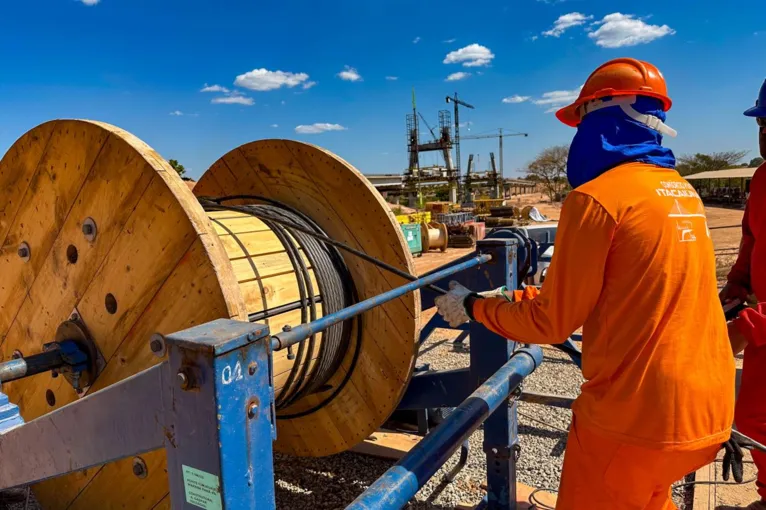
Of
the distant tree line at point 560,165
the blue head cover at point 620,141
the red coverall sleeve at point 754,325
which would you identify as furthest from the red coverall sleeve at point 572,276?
the distant tree line at point 560,165

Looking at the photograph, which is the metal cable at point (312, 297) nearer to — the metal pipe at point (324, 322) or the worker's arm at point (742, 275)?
the metal pipe at point (324, 322)

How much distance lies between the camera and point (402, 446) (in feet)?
13.5

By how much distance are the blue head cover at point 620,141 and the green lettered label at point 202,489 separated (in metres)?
1.65

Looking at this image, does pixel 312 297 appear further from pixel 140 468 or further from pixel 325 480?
pixel 325 480

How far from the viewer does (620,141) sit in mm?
1970

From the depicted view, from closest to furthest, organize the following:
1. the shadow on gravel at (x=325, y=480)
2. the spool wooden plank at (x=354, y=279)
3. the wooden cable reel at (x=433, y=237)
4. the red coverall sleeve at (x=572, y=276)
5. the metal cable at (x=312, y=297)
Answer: the red coverall sleeve at (x=572, y=276), the metal cable at (x=312, y=297), the spool wooden plank at (x=354, y=279), the shadow on gravel at (x=325, y=480), the wooden cable reel at (x=433, y=237)

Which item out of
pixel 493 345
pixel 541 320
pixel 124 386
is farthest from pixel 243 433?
pixel 493 345

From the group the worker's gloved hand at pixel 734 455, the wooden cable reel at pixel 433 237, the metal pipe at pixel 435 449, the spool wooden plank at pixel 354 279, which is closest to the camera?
the metal pipe at pixel 435 449

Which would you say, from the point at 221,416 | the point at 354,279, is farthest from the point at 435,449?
the point at 354,279

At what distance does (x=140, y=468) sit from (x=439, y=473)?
2357 millimetres

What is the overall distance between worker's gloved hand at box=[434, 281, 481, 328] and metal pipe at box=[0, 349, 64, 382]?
165cm

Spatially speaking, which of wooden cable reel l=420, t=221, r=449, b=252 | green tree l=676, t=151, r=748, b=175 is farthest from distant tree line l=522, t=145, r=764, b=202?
wooden cable reel l=420, t=221, r=449, b=252

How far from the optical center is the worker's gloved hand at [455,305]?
2.25 metres

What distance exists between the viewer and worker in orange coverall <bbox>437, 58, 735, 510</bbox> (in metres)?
1.77
